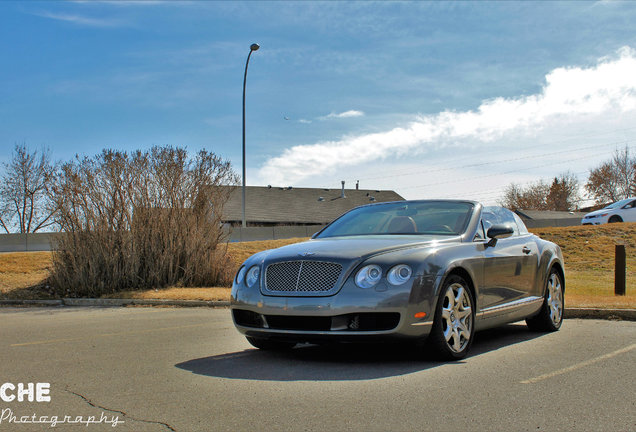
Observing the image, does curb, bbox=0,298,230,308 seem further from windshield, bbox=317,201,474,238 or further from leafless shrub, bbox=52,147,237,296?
windshield, bbox=317,201,474,238

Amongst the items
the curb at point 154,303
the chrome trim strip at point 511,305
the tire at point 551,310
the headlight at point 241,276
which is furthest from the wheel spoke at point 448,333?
the curb at point 154,303

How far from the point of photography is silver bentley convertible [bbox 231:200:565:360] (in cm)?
556

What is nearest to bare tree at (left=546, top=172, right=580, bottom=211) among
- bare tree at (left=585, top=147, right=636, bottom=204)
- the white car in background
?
bare tree at (left=585, top=147, right=636, bottom=204)

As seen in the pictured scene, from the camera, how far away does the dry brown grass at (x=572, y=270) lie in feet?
44.0

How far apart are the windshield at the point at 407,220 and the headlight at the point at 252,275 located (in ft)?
4.51

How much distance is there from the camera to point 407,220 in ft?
23.7

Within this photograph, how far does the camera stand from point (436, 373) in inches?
213

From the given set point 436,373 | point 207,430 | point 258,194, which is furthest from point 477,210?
point 258,194

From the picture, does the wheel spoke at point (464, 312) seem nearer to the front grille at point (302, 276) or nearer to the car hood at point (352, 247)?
the car hood at point (352, 247)

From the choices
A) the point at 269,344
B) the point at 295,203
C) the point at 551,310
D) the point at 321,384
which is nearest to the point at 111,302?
the point at 269,344

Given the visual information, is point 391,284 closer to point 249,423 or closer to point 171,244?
point 249,423

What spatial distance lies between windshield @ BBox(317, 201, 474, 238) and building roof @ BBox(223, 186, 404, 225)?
47752mm

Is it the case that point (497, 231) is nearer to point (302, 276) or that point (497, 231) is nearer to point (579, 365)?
point (579, 365)

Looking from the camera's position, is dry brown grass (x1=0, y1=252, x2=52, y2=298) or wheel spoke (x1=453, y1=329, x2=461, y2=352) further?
dry brown grass (x1=0, y1=252, x2=52, y2=298)
